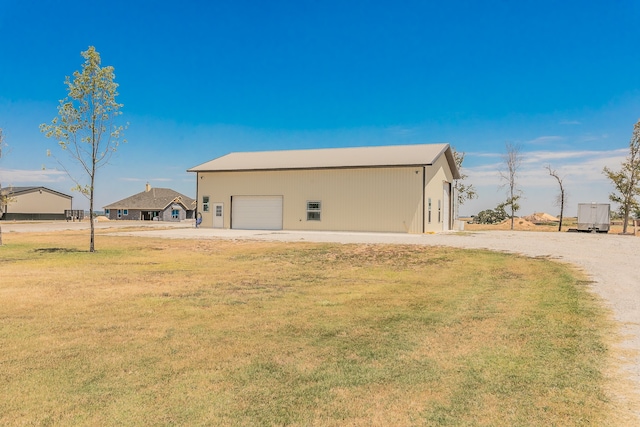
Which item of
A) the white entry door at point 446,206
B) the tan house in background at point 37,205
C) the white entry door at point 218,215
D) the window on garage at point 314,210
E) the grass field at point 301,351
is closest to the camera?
the grass field at point 301,351

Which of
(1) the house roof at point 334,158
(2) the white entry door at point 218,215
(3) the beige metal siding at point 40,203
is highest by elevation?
(1) the house roof at point 334,158

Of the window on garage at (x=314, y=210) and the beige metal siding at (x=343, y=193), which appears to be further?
the window on garage at (x=314, y=210)

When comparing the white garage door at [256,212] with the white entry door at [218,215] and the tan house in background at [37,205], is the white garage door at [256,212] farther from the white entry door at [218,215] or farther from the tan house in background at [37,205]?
the tan house in background at [37,205]

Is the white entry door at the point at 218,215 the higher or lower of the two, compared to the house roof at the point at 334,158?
lower

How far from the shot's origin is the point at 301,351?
5363 mm

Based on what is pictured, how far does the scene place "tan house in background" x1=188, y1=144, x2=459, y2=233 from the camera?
97.2ft

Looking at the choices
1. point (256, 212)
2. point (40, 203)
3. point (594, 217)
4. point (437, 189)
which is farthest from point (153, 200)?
point (594, 217)

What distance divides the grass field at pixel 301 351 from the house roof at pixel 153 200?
63.4 meters

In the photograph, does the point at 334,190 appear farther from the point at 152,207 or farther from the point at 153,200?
the point at 153,200

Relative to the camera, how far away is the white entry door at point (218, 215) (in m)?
35.4

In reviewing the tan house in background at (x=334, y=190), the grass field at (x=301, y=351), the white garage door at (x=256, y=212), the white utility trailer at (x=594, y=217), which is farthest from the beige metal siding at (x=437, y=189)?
the grass field at (x=301, y=351)

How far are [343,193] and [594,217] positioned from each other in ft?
69.4

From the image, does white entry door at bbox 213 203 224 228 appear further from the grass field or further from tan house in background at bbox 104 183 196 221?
tan house in background at bbox 104 183 196 221

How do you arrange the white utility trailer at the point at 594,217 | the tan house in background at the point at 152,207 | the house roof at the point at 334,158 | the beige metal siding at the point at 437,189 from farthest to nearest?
the tan house in background at the point at 152,207, the white utility trailer at the point at 594,217, the house roof at the point at 334,158, the beige metal siding at the point at 437,189
